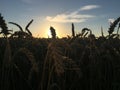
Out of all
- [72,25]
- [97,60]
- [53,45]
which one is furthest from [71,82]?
[53,45]

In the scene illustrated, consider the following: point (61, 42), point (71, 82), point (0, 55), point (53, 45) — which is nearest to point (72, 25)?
point (71, 82)

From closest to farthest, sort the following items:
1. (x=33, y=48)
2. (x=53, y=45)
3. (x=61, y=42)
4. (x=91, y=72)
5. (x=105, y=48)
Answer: (x=53, y=45)
(x=61, y=42)
(x=91, y=72)
(x=105, y=48)
(x=33, y=48)

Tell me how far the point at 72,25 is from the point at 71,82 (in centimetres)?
87

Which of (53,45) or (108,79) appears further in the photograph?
(108,79)

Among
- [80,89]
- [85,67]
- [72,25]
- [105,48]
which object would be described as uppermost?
[72,25]

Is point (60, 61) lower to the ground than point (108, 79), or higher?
higher

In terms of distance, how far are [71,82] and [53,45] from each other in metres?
1.53

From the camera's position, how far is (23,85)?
386 centimetres

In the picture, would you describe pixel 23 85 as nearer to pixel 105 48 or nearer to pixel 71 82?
pixel 71 82

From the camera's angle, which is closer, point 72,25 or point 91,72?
point 91,72

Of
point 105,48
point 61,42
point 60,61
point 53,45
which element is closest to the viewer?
point 60,61

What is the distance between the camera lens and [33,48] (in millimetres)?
4836

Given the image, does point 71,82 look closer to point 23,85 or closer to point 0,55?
point 23,85

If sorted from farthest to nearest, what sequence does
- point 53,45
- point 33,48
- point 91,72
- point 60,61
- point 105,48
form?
point 33,48, point 105,48, point 91,72, point 53,45, point 60,61
